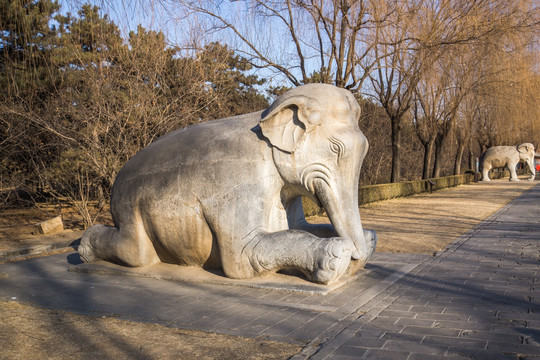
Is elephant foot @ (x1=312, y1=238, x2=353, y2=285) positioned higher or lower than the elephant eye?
lower

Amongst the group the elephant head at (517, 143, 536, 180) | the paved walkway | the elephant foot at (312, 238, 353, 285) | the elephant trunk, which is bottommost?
the paved walkway

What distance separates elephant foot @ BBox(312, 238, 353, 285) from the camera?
4844 mm

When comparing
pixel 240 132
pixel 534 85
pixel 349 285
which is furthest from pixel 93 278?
pixel 534 85

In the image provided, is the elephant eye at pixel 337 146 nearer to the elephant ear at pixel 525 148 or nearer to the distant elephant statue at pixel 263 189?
the distant elephant statue at pixel 263 189

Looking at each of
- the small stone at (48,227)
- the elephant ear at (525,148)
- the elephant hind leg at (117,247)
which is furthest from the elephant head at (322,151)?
the elephant ear at (525,148)

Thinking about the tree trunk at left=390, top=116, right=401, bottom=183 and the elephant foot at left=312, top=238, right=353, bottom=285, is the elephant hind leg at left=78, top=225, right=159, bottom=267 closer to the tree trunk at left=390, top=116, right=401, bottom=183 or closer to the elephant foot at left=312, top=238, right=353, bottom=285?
the elephant foot at left=312, top=238, right=353, bottom=285

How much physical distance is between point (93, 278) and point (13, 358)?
8.08 feet

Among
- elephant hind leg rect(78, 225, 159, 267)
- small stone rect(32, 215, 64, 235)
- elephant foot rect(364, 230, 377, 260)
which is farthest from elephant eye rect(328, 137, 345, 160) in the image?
small stone rect(32, 215, 64, 235)

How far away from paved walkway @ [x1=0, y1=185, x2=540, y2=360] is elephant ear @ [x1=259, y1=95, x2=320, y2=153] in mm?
1503

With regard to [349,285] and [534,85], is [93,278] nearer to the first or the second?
[349,285]

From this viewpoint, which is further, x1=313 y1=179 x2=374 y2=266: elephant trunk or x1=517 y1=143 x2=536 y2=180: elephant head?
x1=517 y1=143 x2=536 y2=180: elephant head

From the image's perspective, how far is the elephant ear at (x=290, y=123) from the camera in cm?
522

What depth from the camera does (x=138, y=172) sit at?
228 inches

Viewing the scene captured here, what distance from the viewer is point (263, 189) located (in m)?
5.27
